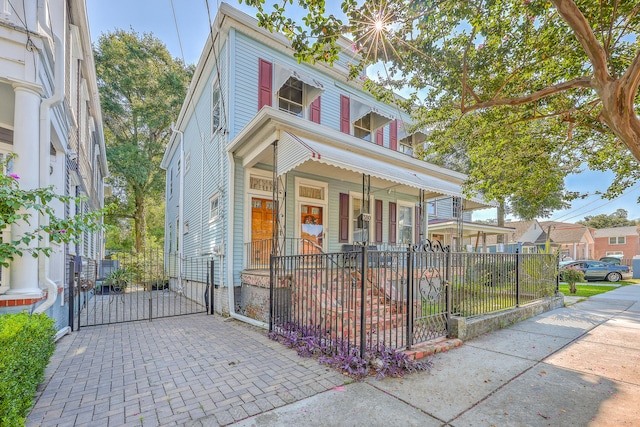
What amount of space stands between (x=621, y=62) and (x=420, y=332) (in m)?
6.66

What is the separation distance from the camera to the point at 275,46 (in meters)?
8.76

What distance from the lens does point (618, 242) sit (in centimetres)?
3778

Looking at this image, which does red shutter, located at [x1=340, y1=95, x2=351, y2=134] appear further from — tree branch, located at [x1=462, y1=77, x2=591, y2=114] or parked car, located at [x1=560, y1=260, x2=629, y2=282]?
parked car, located at [x1=560, y1=260, x2=629, y2=282]

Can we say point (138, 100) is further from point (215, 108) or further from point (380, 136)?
point (380, 136)

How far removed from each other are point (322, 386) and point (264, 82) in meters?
7.87

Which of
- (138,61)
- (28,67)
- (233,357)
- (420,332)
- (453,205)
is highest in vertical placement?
(138,61)

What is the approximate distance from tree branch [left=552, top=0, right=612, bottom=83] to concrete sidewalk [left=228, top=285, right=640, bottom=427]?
14.0 feet

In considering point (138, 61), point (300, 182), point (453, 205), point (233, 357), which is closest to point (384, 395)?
point (233, 357)

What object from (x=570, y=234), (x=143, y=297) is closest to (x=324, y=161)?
(x=143, y=297)

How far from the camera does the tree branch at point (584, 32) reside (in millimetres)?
4025

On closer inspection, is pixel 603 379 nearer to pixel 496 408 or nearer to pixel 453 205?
pixel 496 408

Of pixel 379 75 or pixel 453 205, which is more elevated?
pixel 379 75

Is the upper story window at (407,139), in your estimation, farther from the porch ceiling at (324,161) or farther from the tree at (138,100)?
the tree at (138,100)

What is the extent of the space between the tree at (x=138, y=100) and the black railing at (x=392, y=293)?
17103 mm
